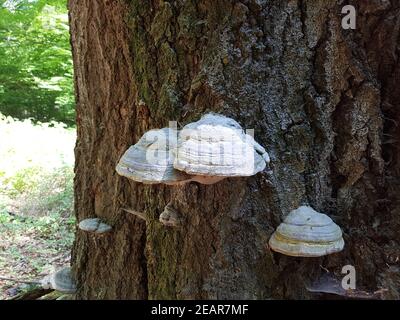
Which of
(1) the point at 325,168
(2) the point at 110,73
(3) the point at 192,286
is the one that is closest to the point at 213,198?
(3) the point at 192,286

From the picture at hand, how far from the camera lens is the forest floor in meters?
5.55

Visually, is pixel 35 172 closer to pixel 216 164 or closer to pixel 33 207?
pixel 33 207

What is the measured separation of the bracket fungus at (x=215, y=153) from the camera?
4.68ft

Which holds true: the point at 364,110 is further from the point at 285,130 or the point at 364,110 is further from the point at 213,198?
the point at 213,198

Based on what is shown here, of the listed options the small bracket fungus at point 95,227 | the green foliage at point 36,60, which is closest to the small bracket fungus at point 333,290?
the small bracket fungus at point 95,227

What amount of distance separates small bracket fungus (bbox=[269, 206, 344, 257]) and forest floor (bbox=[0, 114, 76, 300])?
3.99m

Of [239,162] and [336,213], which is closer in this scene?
[239,162]

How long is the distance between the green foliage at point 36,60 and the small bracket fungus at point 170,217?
8.34 meters

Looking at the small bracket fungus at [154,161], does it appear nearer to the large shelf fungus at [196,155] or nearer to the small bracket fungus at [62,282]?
the large shelf fungus at [196,155]

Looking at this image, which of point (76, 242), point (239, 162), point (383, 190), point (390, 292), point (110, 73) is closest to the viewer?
point (239, 162)

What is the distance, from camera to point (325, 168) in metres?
1.98

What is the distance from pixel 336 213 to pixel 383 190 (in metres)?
0.29

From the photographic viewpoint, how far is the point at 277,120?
1.91 m

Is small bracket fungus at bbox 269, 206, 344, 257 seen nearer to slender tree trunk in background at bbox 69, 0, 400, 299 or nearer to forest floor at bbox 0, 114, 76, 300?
slender tree trunk in background at bbox 69, 0, 400, 299
